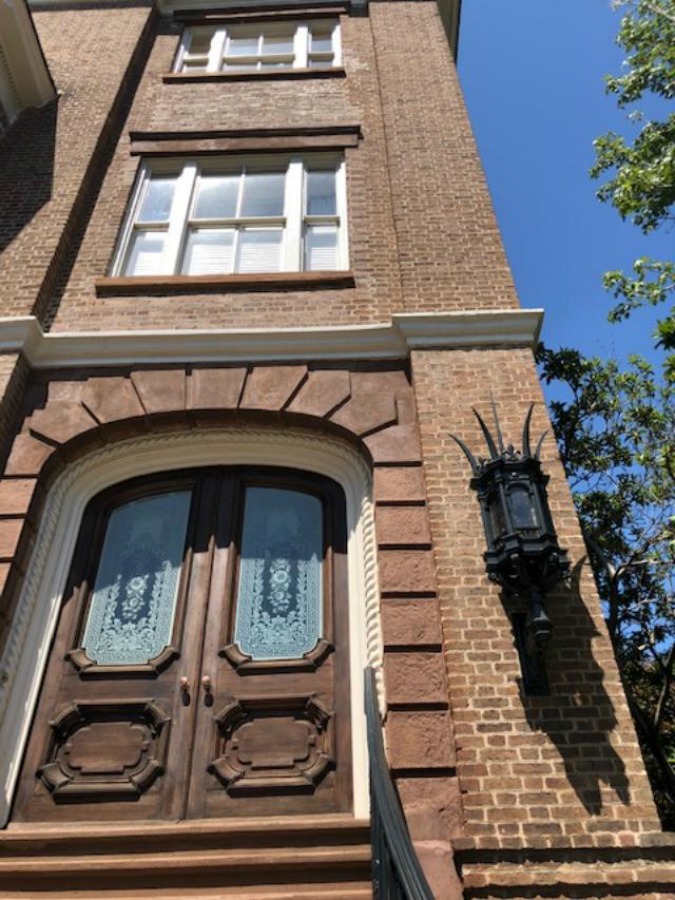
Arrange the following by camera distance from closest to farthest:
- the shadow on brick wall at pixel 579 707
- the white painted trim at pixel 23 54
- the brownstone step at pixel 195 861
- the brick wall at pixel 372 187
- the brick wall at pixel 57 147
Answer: the shadow on brick wall at pixel 579 707 < the brownstone step at pixel 195 861 < the brick wall at pixel 372 187 < the brick wall at pixel 57 147 < the white painted trim at pixel 23 54

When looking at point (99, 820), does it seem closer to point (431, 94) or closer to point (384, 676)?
point (384, 676)

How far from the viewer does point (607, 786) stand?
4.24m

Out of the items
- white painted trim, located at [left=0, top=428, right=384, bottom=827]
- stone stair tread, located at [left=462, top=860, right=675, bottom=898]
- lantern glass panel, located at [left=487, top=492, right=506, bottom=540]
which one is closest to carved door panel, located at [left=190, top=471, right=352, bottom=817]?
white painted trim, located at [left=0, top=428, right=384, bottom=827]

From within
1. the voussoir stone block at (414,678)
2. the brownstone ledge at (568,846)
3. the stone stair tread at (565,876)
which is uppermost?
the voussoir stone block at (414,678)

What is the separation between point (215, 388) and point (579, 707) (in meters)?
4.10

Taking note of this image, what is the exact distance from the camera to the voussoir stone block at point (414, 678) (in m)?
4.74

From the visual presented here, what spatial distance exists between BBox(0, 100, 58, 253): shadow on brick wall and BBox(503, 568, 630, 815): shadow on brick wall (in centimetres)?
718

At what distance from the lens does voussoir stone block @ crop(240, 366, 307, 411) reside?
259 inches

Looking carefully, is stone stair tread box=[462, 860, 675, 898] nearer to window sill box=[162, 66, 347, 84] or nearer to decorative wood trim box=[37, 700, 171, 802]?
decorative wood trim box=[37, 700, 171, 802]

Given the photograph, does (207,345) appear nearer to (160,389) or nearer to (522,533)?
(160,389)

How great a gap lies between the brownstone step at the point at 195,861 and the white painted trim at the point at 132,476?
1.08ft

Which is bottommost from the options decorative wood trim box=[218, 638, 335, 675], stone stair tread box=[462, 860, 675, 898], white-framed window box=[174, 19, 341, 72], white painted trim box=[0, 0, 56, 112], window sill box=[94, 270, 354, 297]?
stone stair tread box=[462, 860, 675, 898]

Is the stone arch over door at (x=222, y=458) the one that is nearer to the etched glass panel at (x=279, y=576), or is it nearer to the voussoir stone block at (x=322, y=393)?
the voussoir stone block at (x=322, y=393)

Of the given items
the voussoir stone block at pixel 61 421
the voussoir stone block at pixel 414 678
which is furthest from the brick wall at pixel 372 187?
the voussoir stone block at pixel 414 678
